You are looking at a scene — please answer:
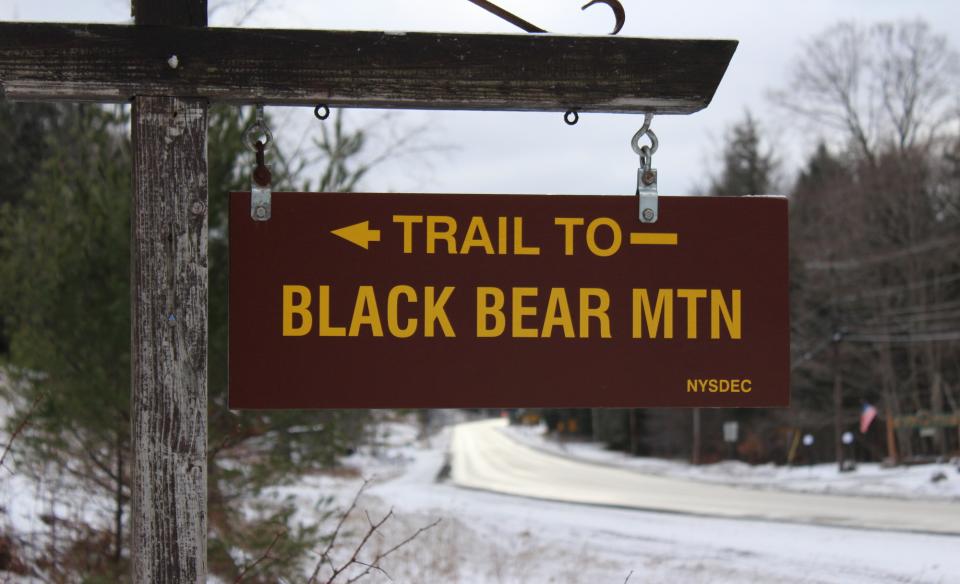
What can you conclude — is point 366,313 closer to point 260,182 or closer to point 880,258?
point 260,182

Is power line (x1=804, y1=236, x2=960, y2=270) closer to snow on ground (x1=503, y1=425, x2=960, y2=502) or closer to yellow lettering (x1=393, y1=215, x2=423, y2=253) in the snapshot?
snow on ground (x1=503, y1=425, x2=960, y2=502)

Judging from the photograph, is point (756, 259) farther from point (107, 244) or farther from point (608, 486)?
point (608, 486)

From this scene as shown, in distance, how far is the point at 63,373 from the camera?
7699 mm

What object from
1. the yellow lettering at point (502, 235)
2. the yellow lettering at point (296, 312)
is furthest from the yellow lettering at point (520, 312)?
the yellow lettering at point (296, 312)

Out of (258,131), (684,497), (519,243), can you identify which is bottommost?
(684,497)

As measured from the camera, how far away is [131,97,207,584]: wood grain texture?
7.77ft

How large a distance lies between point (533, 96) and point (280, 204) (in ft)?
2.29

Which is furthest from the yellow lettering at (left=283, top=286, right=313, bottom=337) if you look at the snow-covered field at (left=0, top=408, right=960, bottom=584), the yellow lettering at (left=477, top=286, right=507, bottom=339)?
the snow-covered field at (left=0, top=408, right=960, bottom=584)

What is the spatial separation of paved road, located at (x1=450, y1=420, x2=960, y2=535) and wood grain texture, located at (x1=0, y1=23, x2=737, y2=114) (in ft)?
49.1

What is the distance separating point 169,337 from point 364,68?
810 millimetres

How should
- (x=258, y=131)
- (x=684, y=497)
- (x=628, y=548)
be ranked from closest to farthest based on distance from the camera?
(x=258, y=131) < (x=628, y=548) < (x=684, y=497)

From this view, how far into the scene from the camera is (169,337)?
7.80 feet

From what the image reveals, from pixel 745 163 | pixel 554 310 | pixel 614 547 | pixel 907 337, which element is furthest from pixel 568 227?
pixel 745 163

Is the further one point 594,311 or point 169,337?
point 594,311
